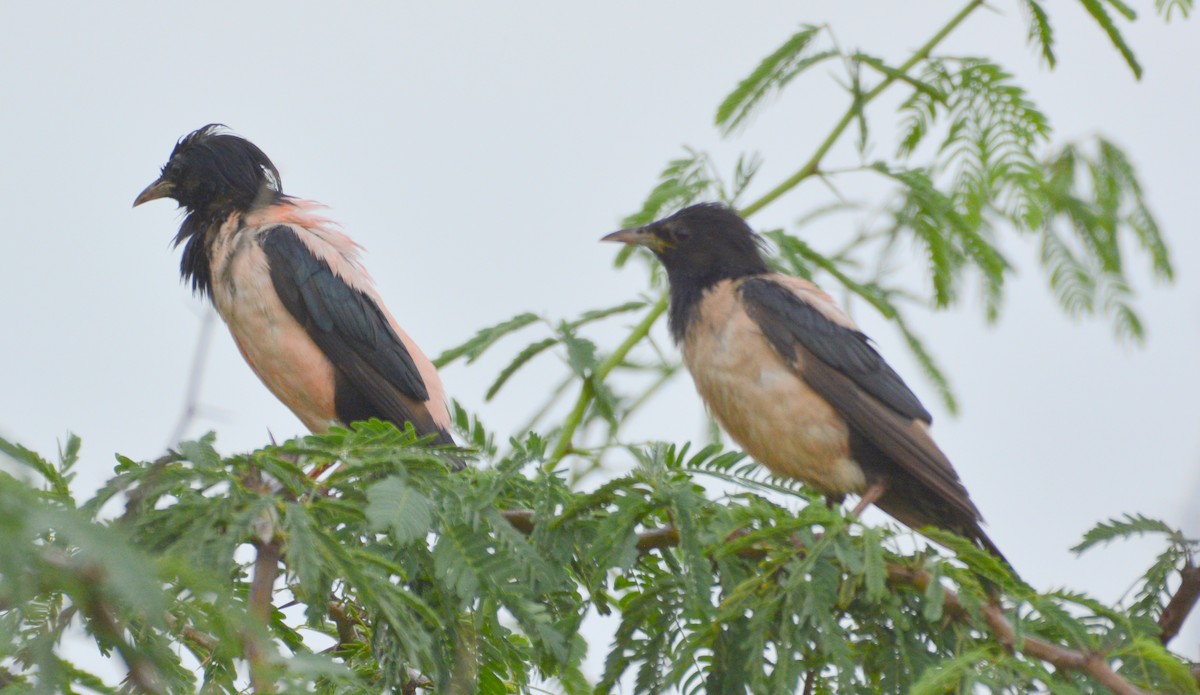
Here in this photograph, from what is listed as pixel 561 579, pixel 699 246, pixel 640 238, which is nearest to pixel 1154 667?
pixel 561 579

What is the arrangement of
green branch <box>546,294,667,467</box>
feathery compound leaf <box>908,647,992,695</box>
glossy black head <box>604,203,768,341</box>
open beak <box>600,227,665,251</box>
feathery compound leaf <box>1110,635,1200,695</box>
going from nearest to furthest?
feathery compound leaf <box>908,647,992,695</box>, feathery compound leaf <box>1110,635,1200,695</box>, green branch <box>546,294,667,467</box>, glossy black head <box>604,203,768,341</box>, open beak <box>600,227,665,251</box>

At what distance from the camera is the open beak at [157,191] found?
7.54 m

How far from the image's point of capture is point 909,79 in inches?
251

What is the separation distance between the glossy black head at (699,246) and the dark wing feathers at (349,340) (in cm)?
127

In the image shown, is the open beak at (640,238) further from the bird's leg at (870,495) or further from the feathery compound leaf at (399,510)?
the feathery compound leaf at (399,510)

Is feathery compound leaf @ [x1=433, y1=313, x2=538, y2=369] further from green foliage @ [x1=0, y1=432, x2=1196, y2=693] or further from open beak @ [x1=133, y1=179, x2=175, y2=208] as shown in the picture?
open beak @ [x1=133, y1=179, x2=175, y2=208]

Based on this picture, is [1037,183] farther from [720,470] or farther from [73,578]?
[73,578]

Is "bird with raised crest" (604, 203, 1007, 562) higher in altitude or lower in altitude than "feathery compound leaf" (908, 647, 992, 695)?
higher

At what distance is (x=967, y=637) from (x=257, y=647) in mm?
2254

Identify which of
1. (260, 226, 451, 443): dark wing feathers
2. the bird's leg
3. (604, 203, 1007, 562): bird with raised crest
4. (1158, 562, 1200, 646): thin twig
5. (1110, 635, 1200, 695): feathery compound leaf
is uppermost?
(260, 226, 451, 443): dark wing feathers

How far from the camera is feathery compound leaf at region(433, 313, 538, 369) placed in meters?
6.14

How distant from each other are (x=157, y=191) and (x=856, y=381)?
3871 millimetres

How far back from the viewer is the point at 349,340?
6.86 metres

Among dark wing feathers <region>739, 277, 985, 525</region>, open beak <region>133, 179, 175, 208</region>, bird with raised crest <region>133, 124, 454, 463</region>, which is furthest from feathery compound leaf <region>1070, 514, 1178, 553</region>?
open beak <region>133, 179, 175, 208</region>
